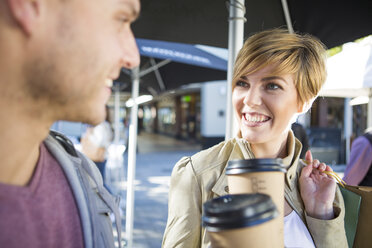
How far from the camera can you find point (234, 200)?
801 millimetres

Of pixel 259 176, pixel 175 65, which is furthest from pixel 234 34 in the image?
pixel 175 65

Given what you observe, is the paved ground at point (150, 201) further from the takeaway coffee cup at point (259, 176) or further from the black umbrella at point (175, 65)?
the takeaway coffee cup at point (259, 176)

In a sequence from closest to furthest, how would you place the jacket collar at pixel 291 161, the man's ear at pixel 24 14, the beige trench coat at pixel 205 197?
the man's ear at pixel 24 14
the beige trench coat at pixel 205 197
the jacket collar at pixel 291 161

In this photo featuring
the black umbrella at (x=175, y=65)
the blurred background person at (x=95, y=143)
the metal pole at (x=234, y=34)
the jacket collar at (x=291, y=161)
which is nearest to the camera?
the jacket collar at (x=291, y=161)

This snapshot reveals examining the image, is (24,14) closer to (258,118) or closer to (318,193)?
(258,118)

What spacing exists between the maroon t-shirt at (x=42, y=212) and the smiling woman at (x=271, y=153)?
2.05 feet

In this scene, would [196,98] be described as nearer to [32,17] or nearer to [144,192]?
[144,192]

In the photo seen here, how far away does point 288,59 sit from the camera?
1.51 meters

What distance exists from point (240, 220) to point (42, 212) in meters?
0.52

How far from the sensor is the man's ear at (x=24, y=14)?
722 millimetres

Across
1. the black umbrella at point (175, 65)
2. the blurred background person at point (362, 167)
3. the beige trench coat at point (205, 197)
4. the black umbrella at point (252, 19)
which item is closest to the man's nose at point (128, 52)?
the beige trench coat at point (205, 197)

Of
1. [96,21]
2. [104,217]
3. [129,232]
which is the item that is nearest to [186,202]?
[104,217]

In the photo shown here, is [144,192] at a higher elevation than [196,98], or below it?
below

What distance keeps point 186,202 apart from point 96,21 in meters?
0.92
